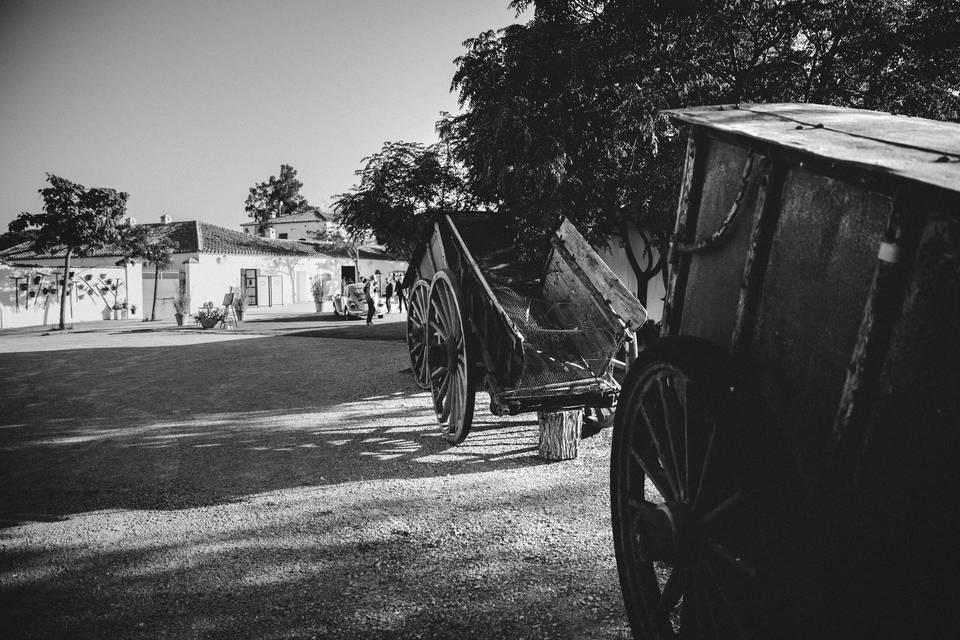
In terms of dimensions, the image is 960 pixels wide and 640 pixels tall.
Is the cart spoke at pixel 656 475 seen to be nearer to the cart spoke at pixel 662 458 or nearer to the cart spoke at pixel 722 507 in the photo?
the cart spoke at pixel 662 458

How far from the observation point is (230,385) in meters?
8.46

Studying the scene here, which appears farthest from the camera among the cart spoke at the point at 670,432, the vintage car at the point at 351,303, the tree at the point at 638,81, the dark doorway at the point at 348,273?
the dark doorway at the point at 348,273

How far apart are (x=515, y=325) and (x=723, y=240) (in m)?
2.59

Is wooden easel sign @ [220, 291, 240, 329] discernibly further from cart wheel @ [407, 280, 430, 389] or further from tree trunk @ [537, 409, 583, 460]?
tree trunk @ [537, 409, 583, 460]

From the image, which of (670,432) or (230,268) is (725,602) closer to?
(670,432)

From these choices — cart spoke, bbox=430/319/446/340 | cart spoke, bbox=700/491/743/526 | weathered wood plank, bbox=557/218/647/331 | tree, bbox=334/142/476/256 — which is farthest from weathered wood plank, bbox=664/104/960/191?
tree, bbox=334/142/476/256

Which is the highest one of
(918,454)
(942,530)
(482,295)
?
(482,295)

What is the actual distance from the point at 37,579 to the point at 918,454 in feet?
12.7

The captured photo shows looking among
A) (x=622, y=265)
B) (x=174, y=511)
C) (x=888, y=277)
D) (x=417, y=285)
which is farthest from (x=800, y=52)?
(x=174, y=511)

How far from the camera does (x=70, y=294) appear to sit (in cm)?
2291

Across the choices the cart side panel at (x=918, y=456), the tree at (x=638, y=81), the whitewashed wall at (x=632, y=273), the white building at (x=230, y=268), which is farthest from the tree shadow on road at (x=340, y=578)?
the white building at (x=230, y=268)

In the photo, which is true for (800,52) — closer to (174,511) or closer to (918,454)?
(918,454)

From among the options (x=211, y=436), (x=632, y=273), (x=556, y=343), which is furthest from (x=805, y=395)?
(x=632, y=273)

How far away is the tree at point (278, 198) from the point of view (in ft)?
220
